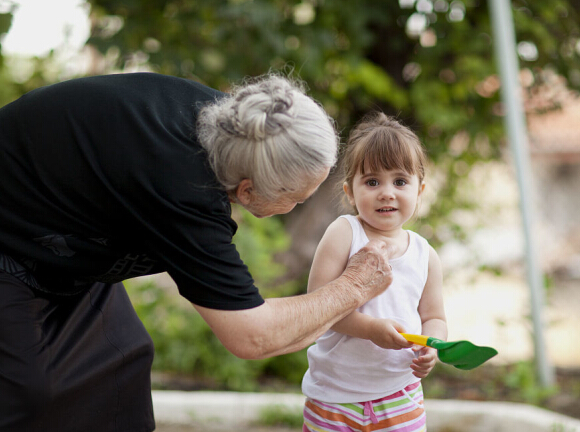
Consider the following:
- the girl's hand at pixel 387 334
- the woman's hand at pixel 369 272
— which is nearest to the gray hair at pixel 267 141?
the woman's hand at pixel 369 272

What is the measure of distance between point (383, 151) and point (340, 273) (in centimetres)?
38

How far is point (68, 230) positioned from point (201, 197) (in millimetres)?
399

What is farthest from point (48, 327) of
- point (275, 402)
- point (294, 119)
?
point (275, 402)

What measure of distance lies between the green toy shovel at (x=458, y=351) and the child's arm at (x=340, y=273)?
68mm

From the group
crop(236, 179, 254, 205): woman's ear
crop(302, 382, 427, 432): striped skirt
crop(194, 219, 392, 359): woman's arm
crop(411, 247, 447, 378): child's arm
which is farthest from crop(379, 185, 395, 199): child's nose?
crop(302, 382, 427, 432): striped skirt

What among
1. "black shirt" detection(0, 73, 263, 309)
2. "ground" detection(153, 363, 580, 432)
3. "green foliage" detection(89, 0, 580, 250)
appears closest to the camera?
"black shirt" detection(0, 73, 263, 309)

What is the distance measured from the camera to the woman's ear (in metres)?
1.72

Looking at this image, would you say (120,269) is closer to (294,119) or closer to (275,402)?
(294,119)

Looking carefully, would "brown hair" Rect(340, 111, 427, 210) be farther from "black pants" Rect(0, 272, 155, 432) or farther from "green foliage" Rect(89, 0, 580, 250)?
"green foliage" Rect(89, 0, 580, 250)

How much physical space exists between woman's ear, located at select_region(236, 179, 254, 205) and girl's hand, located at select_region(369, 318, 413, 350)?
19.4 inches

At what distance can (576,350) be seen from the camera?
5.84 meters

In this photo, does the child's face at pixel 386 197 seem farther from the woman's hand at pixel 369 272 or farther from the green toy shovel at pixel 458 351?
the green toy shovel at pixel 458 351

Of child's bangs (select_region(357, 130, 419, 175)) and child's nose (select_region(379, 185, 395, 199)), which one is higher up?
child's bangs (select_region(357, 130, 419, 175))

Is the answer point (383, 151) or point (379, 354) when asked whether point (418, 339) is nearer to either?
point (379, 354)
